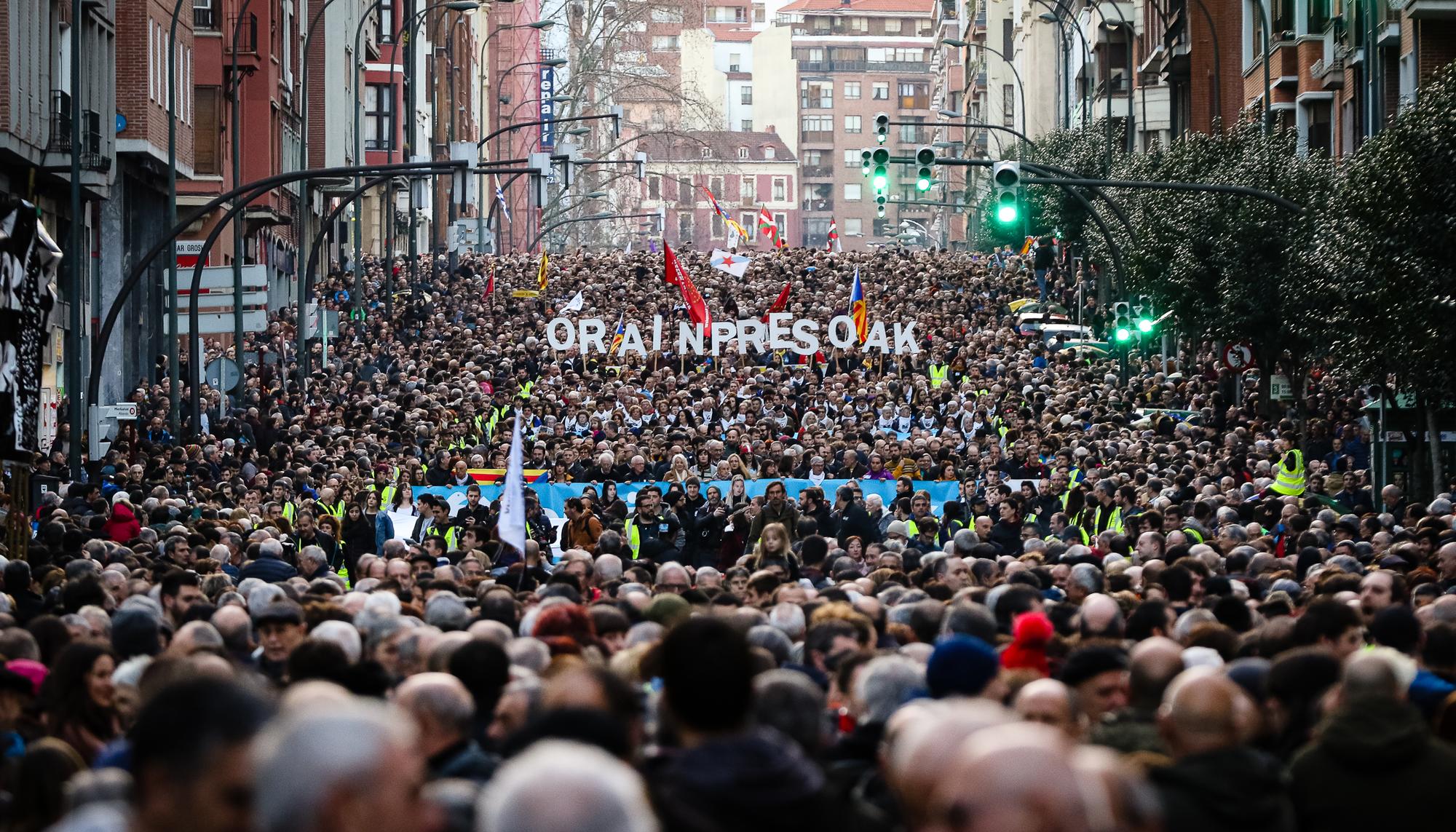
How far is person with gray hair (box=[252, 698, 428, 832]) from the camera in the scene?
4105 mm

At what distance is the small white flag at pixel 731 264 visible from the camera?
176 feet

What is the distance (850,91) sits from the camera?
7397 inches

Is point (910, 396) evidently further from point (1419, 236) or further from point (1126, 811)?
point (1126, 811)

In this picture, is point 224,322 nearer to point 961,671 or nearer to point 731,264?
point 731,264

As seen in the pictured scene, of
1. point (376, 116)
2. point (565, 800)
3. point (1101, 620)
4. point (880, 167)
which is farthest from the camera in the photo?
point (376, 116)

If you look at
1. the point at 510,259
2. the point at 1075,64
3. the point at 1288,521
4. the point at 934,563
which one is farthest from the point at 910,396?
the point at 1075,64

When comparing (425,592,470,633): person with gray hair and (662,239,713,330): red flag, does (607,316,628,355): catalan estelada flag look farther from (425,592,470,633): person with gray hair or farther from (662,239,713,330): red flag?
(425,592,470,633): person with gray hair

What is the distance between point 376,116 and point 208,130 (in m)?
31.2

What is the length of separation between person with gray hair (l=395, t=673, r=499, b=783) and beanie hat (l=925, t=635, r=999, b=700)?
1448mm

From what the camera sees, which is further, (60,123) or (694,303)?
(694,303)

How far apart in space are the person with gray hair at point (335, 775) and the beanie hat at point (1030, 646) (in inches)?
202

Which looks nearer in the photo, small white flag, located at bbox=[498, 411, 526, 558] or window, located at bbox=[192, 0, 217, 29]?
small white flag, located at bbox=[498, 411, 526, 558]

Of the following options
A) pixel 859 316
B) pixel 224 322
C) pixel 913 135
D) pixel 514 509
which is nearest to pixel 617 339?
pixel 859 316

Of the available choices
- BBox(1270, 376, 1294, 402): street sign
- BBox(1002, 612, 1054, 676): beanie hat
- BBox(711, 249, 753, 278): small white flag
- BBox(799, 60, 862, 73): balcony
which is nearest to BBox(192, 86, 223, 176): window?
BBox(711, 249, 753, 278): small white flag
